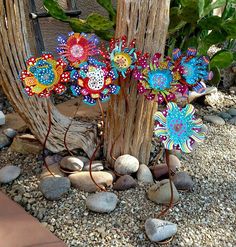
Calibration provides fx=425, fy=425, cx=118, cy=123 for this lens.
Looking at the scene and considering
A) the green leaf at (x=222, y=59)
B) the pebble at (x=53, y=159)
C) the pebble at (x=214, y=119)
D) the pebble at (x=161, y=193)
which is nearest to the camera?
the pebble at (x=161, y=193)

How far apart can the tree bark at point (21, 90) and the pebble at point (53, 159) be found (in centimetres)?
3

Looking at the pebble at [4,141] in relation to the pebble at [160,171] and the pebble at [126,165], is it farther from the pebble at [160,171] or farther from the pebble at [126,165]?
the pebble at [160,171]

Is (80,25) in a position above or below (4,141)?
above

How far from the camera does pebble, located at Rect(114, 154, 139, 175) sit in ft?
5.81

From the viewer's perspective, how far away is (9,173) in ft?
A: 5.92

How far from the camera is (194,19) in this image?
210cm

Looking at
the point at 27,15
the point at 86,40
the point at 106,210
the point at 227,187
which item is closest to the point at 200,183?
the point at 227,187

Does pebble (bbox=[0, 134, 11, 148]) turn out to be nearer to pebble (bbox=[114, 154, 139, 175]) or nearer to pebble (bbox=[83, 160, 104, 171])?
pebble (bbox=[83, 160, 104, 171])

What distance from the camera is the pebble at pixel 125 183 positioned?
5.63ft

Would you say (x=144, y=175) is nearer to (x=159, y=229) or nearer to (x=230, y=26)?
(x=159, y=229)

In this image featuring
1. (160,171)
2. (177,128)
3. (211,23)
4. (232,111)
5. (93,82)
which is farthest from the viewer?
(232,111)

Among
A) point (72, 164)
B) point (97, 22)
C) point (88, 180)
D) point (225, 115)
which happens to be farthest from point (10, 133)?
point (225, 115)

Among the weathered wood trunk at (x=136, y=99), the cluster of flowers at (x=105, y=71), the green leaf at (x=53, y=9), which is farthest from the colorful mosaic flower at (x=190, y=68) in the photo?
the green leaf at (x=53, y=9)

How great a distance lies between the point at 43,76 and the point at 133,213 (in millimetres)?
610
